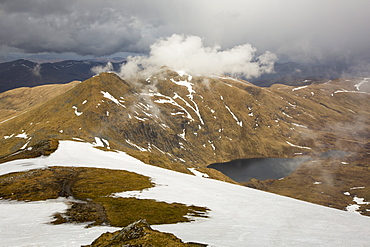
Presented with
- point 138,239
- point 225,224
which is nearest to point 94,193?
point 225,224

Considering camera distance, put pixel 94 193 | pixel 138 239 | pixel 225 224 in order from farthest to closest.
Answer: pixel 94 193
pixel 225 224
pixel 138 239

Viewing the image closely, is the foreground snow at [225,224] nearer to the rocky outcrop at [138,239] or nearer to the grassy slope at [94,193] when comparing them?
the grassy slope at [94,193]

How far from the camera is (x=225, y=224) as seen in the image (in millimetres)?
40594

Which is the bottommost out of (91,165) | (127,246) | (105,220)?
(105,220)

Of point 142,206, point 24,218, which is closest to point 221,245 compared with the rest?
point 142,206

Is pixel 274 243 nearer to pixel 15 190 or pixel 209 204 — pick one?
pixel 209 204

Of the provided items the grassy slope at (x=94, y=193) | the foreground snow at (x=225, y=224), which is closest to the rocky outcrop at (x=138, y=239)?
the foreground snow at (x=225, y=224)

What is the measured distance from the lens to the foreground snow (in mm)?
29094

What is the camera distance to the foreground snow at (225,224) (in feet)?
95.5

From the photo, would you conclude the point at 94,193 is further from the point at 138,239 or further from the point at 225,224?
the point at 138,239

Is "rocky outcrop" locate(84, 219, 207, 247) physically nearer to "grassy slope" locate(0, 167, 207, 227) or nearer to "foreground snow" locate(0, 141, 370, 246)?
"foreground snow" locate(0, 141, 370, 246)

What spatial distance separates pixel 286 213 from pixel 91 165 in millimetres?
75722

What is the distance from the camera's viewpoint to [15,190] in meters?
60.3

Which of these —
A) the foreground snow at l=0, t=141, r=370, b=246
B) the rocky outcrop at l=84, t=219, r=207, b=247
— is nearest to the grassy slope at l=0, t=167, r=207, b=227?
the foreground snow at l=0, t=141, r=370, b=246
